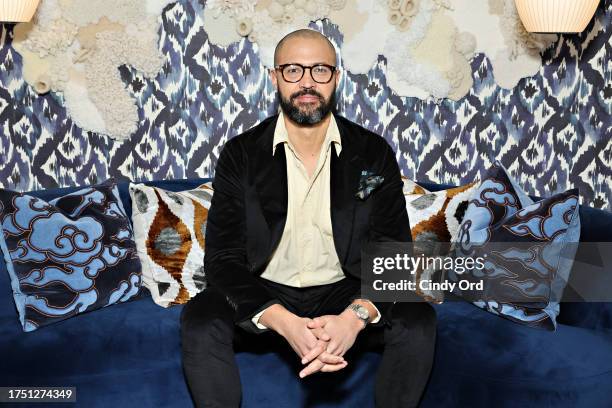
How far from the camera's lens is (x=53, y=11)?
318cm

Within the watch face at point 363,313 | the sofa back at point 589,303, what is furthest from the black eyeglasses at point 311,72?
the sofa back at point 589,303

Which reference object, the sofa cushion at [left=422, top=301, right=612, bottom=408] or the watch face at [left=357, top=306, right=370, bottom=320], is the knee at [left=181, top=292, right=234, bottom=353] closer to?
the watch face at [left=357, top=306, right=370, bottom=320]

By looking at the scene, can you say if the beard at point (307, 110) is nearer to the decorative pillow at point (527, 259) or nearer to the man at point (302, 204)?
the man at point (302, 204)

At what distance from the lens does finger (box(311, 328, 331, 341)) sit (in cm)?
223

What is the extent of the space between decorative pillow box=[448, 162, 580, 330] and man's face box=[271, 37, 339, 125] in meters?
0.76

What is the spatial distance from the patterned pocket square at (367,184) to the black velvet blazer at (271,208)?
0.01m

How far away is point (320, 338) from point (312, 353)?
5 cm

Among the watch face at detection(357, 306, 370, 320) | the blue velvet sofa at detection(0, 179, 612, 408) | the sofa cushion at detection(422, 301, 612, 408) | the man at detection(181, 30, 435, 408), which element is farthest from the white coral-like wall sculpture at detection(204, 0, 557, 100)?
the watch face at detection(357, 306, 370, 320)

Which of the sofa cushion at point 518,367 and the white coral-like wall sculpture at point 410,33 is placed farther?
the white coral-like wall sculpture at point 410,33

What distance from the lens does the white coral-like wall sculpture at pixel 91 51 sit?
3.18 meters

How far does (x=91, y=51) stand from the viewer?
10.6 ft

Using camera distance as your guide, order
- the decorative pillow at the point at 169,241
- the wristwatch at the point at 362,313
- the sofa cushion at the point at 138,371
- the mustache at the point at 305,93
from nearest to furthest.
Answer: the wristwatch at the point at 362,313 < the sofa cushion at the point at 138,371 < the mustache at the point at 305,93 < the decorative pillow at the point at 169,241

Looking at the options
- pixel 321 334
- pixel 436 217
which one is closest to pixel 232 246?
pixel 321 334

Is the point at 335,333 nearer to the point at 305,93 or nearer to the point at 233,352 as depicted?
the point at 233,352
